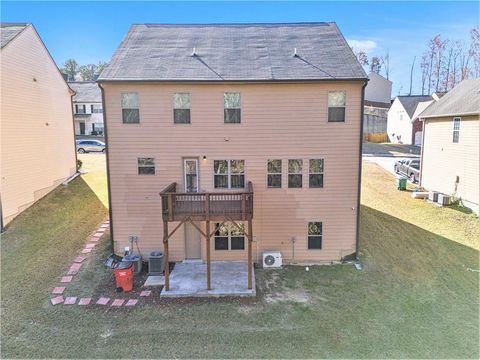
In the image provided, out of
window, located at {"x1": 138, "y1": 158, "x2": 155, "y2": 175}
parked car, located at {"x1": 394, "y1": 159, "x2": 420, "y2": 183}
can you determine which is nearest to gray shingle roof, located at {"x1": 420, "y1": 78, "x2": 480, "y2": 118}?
parked car, located at {"x1": 394, "y1": 159, "x2": 420, "y2": 183}

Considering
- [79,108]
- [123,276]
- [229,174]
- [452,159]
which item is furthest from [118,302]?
[79,108]

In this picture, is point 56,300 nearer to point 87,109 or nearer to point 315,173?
point 315,173

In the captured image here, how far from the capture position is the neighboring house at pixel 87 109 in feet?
→ 131

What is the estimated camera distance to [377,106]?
48.4 m

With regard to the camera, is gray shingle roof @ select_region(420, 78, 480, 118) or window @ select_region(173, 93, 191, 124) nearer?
window @ select_region(173, 93, 191, 124)

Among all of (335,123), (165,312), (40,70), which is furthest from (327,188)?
(40,70)

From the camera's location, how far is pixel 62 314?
874cm

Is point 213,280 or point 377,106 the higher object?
point 377,106

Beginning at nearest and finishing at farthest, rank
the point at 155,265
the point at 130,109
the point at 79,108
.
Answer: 1. the point at 155,265
2. the point at 130,109
3. the point at 79,108

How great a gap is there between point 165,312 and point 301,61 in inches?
387

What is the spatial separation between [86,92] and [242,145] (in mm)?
37089

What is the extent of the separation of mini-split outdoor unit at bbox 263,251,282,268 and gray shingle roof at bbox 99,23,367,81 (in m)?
6.34

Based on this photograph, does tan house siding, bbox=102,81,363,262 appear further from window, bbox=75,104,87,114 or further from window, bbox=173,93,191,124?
window, bbox=75,104,87,114

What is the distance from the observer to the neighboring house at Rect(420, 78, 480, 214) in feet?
52.6
